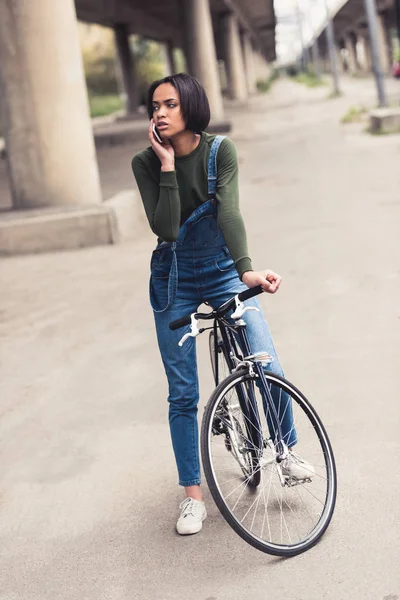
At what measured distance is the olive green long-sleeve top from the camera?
3.78 meters

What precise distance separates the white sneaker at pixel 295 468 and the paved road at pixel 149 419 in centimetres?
23

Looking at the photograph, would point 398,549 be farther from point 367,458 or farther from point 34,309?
point 34,309

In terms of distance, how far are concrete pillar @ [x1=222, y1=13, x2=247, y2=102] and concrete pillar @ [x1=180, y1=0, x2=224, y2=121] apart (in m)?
18.6

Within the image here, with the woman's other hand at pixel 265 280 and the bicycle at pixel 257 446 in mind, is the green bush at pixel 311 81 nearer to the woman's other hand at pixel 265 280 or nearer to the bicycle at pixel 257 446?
the bicycle at pixel 257 446

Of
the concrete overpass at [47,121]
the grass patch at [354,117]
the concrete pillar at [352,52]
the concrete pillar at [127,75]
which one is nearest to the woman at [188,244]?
the concrete overpass at [47,121]

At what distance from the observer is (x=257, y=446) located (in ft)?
13.1

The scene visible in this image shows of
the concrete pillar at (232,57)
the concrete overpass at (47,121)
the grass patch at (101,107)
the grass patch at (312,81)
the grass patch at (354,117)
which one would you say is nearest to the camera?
the concrete overpass at (47,121)

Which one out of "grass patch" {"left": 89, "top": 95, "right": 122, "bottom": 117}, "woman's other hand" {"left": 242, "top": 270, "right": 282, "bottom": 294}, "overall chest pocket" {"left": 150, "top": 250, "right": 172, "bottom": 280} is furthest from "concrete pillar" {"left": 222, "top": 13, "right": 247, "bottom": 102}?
"woman's other hand" {"left": 242, "top": 270, "right": 282, "bottom": 294}

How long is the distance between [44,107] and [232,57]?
38.6 m

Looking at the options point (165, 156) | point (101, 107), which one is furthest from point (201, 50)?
point (101, 107)

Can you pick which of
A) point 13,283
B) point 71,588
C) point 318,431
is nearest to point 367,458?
point 318,431

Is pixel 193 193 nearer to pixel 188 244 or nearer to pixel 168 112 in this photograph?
pixel 188 244

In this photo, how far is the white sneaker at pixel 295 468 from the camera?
398cm

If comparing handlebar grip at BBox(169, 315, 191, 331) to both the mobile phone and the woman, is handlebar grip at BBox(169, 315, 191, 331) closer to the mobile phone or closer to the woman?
the woman
